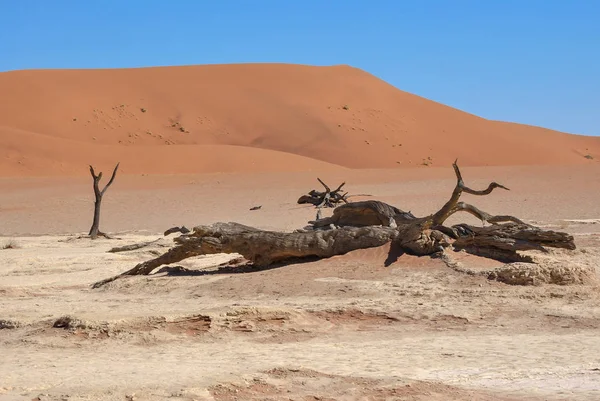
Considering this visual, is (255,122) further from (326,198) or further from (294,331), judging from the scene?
(294,331)

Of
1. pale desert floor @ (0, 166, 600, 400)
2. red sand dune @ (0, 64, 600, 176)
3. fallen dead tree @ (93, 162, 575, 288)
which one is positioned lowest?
pale desert floor @ (0, 166, 600, 400)

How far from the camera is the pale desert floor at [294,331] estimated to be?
19.6ft

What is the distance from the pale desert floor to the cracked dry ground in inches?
0.6

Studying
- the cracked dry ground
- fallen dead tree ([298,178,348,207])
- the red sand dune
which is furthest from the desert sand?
the red sand dune

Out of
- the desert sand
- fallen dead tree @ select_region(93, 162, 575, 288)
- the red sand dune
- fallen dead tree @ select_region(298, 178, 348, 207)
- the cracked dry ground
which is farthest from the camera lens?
the red sand dune

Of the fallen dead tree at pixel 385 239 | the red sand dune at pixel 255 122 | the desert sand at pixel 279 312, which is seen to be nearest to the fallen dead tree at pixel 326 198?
the desert sand at pixel 279 312

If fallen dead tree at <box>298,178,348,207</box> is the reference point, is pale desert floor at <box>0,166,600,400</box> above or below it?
below

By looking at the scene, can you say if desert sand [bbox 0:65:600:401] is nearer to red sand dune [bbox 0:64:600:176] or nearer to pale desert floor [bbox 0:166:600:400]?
pale desert floor [bbox 0:166:600:400]

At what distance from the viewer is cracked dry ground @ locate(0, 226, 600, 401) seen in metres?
5.96

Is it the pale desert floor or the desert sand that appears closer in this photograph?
the pale desert floor

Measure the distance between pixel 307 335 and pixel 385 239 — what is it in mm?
3547

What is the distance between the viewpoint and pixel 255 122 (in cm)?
6303

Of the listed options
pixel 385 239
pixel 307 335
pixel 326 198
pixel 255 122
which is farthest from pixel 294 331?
pixel 255 122

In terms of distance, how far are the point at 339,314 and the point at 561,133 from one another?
77.4 metres
